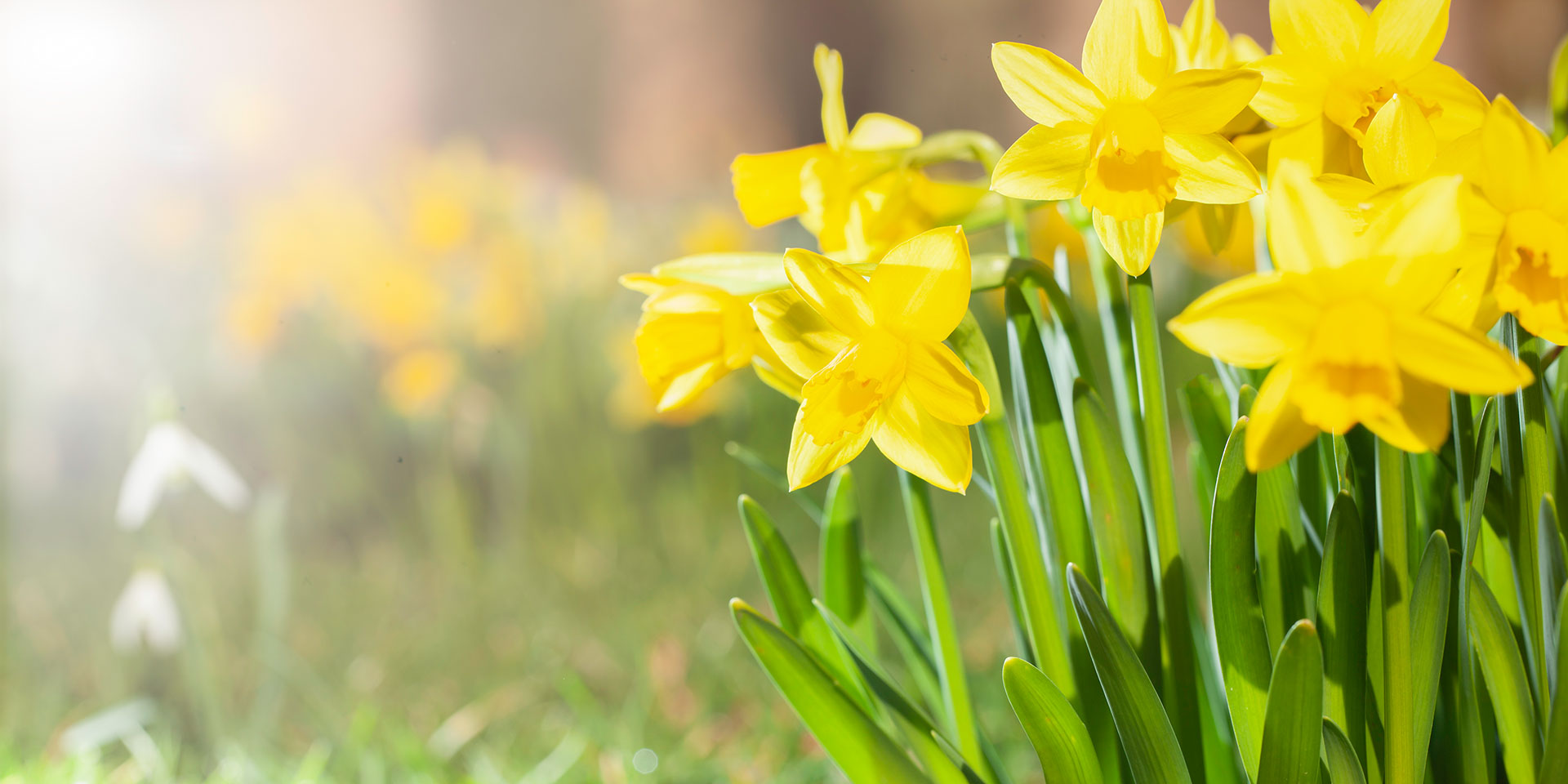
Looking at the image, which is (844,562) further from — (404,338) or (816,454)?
(404,338)

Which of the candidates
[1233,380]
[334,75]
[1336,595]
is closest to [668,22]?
[334,75]

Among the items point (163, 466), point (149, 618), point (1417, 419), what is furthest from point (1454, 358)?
Result: point (149, 618)

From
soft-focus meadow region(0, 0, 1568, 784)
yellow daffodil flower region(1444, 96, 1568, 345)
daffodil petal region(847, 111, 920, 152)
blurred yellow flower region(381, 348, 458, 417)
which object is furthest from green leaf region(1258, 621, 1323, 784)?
blurred yellow flower region(381, 348, 458, 417)

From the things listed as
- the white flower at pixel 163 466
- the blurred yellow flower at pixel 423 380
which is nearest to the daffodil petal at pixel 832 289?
the white flower at pixel 163 466

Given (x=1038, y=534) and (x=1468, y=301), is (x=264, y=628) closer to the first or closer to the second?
(x=1038, y=534)

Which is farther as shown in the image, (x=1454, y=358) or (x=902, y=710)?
(x=902, y=710)
